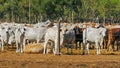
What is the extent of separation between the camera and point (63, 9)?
77000 millimetres

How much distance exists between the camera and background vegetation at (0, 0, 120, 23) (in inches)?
2918

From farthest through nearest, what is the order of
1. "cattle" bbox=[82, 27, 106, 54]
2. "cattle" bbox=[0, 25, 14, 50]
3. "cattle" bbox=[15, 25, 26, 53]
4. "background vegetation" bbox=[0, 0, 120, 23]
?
"background vegetation" bbox=[0, 0, 120, 23] → "cattle" bbox=[0, 25, 14, 50] → "cattle" bbox=[15, 25, 26, 53] → "cattle" bbox=[82, 27, 106, 54]

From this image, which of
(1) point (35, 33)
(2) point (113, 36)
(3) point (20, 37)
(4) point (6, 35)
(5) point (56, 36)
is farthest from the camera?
(2) point (113, 36)

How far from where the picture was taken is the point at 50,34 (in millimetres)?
24938

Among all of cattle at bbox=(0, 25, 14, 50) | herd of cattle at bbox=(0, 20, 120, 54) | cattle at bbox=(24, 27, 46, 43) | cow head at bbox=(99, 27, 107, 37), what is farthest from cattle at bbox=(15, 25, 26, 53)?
cow head at bbox=(99, 27, 107, 37)

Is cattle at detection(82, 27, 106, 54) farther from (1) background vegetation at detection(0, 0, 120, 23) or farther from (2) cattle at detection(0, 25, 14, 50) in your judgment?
(1) background vegetation at detection(0, 0, 120, 23)

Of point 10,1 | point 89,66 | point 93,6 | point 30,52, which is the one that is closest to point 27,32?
point 30,52

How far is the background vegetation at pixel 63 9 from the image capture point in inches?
2918

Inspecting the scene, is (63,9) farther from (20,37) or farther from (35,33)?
(20,37)

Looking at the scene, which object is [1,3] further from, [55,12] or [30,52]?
[30,52]

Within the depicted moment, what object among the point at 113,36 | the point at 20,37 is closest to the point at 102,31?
the point at 113,36

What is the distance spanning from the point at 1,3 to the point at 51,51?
56.3 meters

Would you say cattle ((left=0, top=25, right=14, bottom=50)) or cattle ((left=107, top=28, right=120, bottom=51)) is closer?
cattle ((left=0, top=25, right=14, bottom=50))

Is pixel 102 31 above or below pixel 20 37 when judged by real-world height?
above
